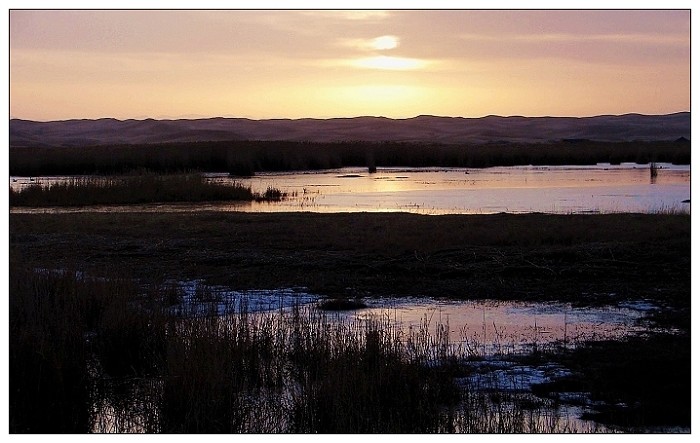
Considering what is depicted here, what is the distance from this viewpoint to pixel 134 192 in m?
22.8

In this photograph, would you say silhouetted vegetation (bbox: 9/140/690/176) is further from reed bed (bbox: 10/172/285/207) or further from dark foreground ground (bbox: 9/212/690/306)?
dark foreground ground (bbox: 9/212/690/306)

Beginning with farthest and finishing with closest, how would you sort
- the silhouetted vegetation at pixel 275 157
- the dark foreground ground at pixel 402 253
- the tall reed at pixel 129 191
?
the silhouetted vegetation at pixel 275 157 < the tall reed at pixel 129 191 < the dark foreground ground at pixel 402 253

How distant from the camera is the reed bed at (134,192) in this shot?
21.2 meters

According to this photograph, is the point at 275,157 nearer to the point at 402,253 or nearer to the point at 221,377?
the point at 402,253

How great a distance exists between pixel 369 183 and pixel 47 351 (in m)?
22.4

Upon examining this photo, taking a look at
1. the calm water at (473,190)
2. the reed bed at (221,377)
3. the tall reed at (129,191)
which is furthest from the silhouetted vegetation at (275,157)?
the reed bed at (221,377)

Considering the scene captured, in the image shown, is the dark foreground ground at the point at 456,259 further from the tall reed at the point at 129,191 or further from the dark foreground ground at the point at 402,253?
the tall reed at the point at 129,191

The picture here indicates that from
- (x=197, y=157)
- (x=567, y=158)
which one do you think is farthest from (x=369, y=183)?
(x=567, y=158)

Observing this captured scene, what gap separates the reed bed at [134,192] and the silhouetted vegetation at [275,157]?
2.78 meters

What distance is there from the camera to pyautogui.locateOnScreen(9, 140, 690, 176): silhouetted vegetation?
27922 mm

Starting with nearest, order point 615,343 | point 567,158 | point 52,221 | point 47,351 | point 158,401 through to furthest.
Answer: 1. point 158,401
2. point 47,351
3. point 615,343
4. point 52,221
5. point 567,158

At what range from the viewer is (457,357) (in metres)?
7.24

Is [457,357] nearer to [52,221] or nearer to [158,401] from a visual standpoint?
[158,401]
